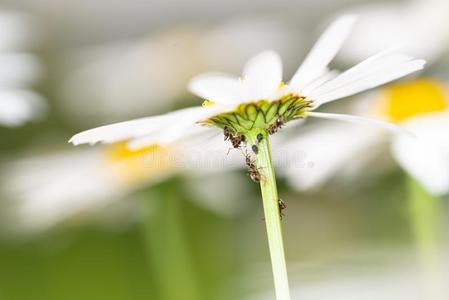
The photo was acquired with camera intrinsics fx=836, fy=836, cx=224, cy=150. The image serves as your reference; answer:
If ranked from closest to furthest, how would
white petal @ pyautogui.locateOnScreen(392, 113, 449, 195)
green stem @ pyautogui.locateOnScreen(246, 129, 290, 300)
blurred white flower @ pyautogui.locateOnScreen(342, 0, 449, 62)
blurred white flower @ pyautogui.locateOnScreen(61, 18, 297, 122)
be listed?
green stem @ pyautogui.locateOnScreen(246, 129, 290, 300)
white petal @ pyautogui.locateOnScreen(392, 113, 449, 195)
blurred white flower @ pyautogui.locateOnScreen(342, 0, 449, 62)
blurred white flower @ pyautogui.locateOnScreen(61, 18, 297, 122)

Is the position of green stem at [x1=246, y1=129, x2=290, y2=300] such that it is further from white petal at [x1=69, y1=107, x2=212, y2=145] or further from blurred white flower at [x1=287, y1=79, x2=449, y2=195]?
blurred white flower at [x1=287, y1=79, x2=449, y2=195]

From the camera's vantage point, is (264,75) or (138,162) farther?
(138,162)

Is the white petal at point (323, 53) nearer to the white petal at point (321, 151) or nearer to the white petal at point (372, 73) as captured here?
the white petal at point (372, 73)

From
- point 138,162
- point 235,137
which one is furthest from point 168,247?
point 235,137

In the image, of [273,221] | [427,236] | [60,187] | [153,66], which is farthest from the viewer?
[153,66]

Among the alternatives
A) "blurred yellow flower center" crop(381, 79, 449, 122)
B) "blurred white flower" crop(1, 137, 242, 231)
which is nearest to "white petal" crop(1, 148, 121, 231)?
"blurred white flower" crop(1, 137, 242, 231)

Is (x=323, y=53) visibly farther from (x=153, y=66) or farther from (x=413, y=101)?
(x=153, y=66)
